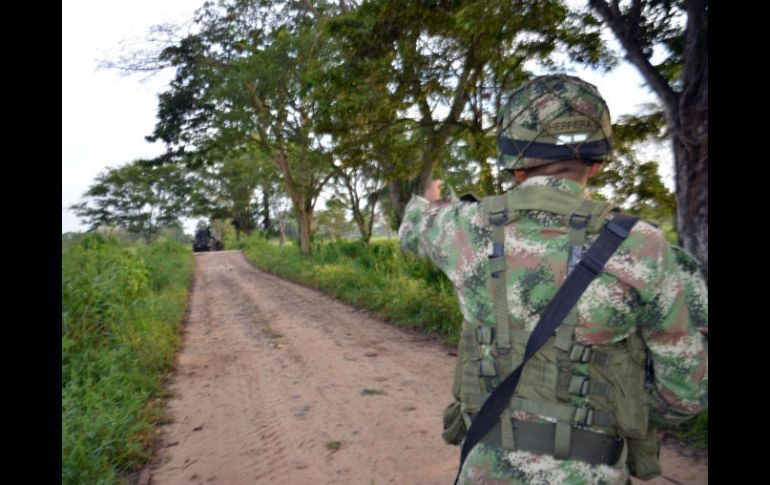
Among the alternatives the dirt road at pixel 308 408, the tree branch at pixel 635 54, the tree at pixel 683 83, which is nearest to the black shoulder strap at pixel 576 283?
the dirt road at pixel 308 408

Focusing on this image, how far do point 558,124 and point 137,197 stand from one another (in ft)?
128

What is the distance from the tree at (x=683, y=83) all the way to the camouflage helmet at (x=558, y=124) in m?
2.35

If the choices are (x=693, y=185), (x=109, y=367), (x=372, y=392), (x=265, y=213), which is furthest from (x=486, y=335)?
(x=265, y=213)

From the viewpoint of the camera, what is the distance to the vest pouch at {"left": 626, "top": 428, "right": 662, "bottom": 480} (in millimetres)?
1456

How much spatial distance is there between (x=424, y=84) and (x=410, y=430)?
4611 mm

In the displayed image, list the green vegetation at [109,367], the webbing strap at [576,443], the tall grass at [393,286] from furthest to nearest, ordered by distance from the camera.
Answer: the tall grass at [393,286]
the green vegetation at [109,367]
the webbing strap at [576,443]

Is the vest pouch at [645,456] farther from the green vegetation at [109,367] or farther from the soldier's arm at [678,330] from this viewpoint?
the green vegetation at [109,367]

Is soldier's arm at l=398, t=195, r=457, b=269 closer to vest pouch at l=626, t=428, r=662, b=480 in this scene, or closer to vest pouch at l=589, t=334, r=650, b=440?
vest pouch at l=589, t=334, r=650, b=440

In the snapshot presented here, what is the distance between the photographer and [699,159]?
346 centimetres

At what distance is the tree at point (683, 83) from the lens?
11.1 feet

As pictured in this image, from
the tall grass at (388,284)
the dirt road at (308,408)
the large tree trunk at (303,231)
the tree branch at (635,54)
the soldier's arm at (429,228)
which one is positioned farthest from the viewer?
the large tree trunk at (303,231)

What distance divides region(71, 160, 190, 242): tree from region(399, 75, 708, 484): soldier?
1369 inches

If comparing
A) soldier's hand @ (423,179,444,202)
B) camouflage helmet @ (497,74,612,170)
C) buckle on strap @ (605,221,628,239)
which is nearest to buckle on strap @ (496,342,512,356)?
buckle on strap @ (605,221,628,239)

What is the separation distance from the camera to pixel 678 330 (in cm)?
131
